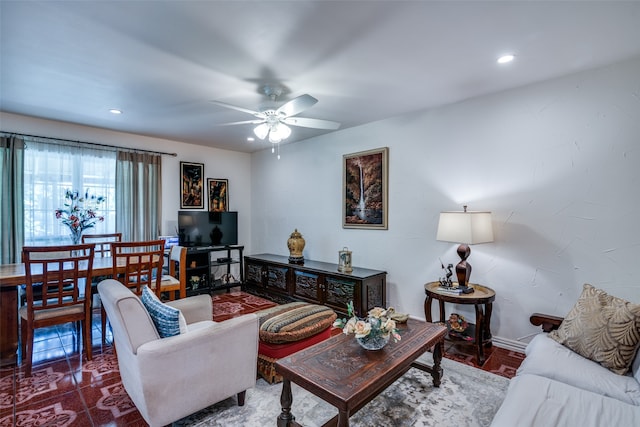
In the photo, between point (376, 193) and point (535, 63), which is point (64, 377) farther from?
point (535, 63)

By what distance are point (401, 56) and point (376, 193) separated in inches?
77.9

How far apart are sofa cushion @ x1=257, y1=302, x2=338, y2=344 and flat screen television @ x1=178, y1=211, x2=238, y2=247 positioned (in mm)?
2670

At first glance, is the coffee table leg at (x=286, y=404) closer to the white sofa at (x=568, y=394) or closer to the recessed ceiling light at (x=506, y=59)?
the white sofa at (x=568, y=394)

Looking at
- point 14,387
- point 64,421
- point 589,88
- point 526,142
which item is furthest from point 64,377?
point 589,88

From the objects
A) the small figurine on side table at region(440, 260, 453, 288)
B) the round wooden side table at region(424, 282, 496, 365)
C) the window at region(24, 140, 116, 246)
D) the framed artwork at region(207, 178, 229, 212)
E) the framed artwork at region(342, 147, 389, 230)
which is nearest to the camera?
the round wooden side table at region(424, 282, 496, 365)

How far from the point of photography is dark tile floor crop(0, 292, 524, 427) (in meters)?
2.04

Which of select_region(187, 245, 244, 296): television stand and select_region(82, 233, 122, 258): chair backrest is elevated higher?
select_region(82, 233, 122, 258): chair backrest

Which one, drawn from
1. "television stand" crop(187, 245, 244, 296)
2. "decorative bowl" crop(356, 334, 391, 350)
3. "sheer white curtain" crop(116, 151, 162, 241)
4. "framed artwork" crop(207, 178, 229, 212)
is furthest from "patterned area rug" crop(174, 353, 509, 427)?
"framed artwork" crop(207, 178, 229, 212)

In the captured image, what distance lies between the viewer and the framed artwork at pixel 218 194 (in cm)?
567

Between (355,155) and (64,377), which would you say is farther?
(355,155)

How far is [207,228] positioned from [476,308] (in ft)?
13.7

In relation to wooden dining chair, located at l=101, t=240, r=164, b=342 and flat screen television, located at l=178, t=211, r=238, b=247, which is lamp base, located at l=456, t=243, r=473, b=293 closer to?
wooden dining chair, located at l=101, t=240, r=164, b=342

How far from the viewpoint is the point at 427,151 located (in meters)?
3.64

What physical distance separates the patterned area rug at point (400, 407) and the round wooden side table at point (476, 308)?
1.21 feet
